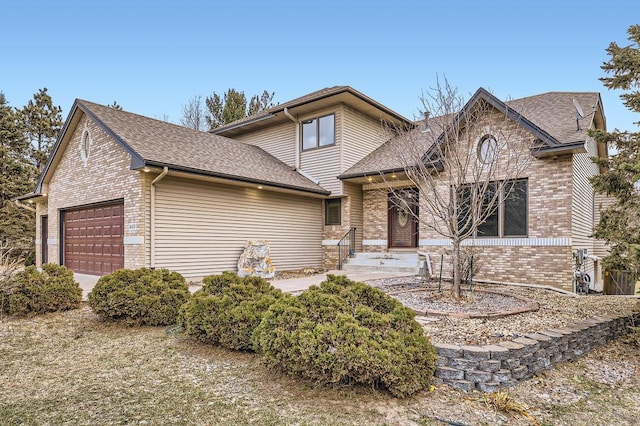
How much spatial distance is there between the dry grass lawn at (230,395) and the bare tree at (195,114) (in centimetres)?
2939

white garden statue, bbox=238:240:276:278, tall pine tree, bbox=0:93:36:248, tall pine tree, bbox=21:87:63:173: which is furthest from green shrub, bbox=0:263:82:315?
tall pine tree, bbox=21:87:63:173

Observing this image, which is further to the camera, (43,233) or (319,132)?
(43,233)

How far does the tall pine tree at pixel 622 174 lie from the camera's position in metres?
5.46

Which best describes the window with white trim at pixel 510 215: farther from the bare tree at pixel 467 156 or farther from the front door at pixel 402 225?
the front door at pixel 402 225

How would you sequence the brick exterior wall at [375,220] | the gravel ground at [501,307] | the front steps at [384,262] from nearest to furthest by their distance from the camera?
the gravel ground at [501,307] < the front steps at [384,262] < the brick exterior wall at [375,220]

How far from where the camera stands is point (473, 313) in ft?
18.7

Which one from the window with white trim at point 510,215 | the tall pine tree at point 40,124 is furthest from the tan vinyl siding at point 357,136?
the tall pine tree at point 40,124

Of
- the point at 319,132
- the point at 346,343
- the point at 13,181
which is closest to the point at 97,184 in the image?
the point at 319,132

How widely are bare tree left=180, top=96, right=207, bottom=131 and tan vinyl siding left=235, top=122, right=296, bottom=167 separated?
17.9 meters

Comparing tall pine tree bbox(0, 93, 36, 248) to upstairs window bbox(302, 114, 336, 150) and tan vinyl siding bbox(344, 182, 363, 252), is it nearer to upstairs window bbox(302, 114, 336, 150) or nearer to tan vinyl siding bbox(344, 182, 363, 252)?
upstairs window bbox(302, 114, 336, 150)

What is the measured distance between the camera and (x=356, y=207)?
14156 mm

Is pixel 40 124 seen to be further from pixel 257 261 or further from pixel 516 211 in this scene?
pixel 516 211

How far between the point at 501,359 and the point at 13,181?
2544 cm

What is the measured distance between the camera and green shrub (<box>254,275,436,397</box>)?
3.46 metres
